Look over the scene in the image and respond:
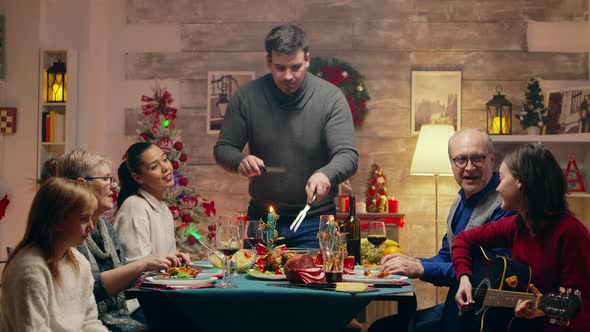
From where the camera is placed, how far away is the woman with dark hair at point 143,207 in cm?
337

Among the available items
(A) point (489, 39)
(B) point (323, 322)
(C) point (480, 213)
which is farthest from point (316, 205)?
(A) point (489, 39)

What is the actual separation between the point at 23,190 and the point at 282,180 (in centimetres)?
317

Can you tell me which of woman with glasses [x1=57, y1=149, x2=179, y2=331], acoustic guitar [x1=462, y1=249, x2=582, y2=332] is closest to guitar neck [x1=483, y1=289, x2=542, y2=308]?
acoustic guitar [x1=462, y1=249, x2=582, y2=332]

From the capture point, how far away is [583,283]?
242 centimetres

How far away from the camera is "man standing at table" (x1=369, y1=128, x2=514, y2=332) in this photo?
3.02 m

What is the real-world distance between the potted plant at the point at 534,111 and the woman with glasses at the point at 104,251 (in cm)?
407

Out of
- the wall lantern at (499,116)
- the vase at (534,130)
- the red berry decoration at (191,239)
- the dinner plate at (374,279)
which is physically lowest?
the red berry decoration at (191,239)

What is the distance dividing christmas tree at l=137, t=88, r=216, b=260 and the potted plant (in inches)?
104

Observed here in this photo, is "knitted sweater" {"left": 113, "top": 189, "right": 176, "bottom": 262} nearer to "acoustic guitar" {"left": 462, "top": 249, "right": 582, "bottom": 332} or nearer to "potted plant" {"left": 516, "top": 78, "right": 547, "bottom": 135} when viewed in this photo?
"acoustic guitar" {"left": 462, "top": 249, "right": 582, "bottom": 332}

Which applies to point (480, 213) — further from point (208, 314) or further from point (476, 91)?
point (476, 91)

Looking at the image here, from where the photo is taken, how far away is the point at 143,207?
11.5 feet

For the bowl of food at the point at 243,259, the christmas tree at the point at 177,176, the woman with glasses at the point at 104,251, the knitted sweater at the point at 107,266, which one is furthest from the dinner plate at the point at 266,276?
the christmas tree at the point at 177,176

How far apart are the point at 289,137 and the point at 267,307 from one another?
5.31 feet

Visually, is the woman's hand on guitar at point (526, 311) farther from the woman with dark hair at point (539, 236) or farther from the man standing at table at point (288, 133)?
the man standing at table at point (288, 133)
